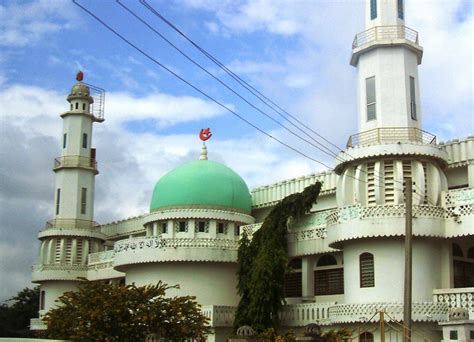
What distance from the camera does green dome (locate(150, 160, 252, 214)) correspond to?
116ft

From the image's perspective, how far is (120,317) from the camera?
2233 centimetres

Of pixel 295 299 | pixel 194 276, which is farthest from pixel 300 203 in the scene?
pixel 194 276

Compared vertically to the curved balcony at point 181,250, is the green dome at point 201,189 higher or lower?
higher

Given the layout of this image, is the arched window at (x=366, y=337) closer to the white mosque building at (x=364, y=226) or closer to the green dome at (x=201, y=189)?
the white mosque building at (x=364, y=226)

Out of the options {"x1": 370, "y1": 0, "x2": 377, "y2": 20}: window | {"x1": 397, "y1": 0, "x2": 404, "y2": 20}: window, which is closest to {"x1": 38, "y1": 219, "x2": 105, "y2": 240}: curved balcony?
{"x1": 370, "y1": 0, "x2": 377, "y2": 20}: window

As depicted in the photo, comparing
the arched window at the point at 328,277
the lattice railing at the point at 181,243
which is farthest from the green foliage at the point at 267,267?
the arched window at the point at 328,277

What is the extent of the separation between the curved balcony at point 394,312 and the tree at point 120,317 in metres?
5.98

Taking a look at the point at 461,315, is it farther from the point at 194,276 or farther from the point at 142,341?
the point at 194,276

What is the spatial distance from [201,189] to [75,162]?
14.0 meters

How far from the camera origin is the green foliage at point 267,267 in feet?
96.7

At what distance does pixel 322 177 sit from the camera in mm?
37125

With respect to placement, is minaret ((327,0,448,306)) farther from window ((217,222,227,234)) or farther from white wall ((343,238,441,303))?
window ((217,222,227,234))

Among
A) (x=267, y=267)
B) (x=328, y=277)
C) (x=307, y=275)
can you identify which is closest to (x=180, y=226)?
(x=307, y=275)

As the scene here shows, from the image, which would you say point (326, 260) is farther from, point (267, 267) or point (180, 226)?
point (180, 226)
